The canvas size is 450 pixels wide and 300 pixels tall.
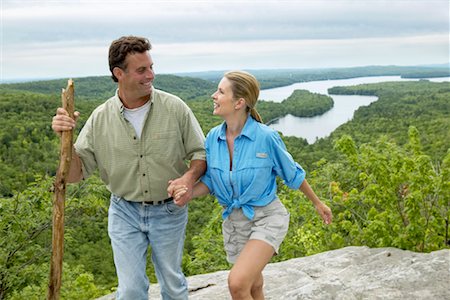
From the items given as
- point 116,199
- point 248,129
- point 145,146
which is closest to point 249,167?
point 248,129

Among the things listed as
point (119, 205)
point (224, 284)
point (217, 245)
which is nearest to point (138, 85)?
point (119, 205)

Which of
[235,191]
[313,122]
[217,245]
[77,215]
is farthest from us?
[313,122]

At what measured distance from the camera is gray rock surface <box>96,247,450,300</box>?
158 inches

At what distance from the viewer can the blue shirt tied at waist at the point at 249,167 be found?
2844 millimetres

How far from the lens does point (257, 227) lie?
2869mm

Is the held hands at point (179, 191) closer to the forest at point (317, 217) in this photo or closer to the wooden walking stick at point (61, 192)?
the wooden walking stick at point (61, 192)

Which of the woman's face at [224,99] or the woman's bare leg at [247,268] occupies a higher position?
the woman's face at [224,99]

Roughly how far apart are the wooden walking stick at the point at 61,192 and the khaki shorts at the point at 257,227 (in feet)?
3.18

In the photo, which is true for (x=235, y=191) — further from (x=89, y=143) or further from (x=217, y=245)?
(x=217, y=245)

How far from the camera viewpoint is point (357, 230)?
6.70 m

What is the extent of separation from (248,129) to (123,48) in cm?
88

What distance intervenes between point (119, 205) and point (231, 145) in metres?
0.82

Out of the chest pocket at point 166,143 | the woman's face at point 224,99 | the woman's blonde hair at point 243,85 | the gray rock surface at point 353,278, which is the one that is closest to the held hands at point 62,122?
the chest pocket at point 166,143

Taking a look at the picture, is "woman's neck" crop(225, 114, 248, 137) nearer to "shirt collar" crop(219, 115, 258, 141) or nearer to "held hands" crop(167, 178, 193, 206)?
"shirt collar" crop(219, 115, 258, 141)
